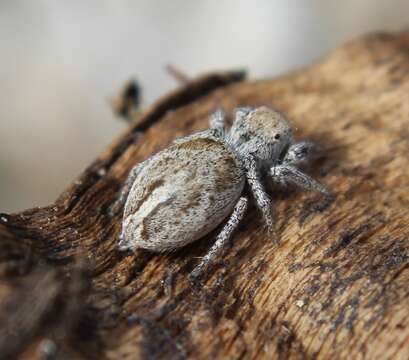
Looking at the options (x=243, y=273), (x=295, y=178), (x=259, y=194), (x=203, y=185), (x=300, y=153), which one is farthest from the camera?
(x=300, y=153)

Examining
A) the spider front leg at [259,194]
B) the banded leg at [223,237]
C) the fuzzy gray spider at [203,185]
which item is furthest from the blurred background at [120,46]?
the banded leg at [223,237]

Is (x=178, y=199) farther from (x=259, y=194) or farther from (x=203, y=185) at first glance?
(x=259, y=194)

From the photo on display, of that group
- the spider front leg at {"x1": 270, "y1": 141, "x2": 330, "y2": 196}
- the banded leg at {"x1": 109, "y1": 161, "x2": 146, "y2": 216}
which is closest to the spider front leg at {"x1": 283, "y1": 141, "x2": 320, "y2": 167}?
the spider front leg at {"x1": 270, "y1": 141, "x2": 330, "y2": 196}

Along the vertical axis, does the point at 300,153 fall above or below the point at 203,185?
above

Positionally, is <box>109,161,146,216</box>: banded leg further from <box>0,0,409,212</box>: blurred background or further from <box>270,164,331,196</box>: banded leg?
<box>0,0,409,212</box>: blurred background

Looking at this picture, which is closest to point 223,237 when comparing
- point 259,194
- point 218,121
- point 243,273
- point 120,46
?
point 243,273

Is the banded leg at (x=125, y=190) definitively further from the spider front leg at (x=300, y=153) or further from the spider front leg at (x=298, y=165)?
the spider front leg at (x=300, y=153)

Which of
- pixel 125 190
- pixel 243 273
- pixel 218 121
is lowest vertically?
pixel 243 273

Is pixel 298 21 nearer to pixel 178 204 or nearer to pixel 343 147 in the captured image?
pixel 343 147
